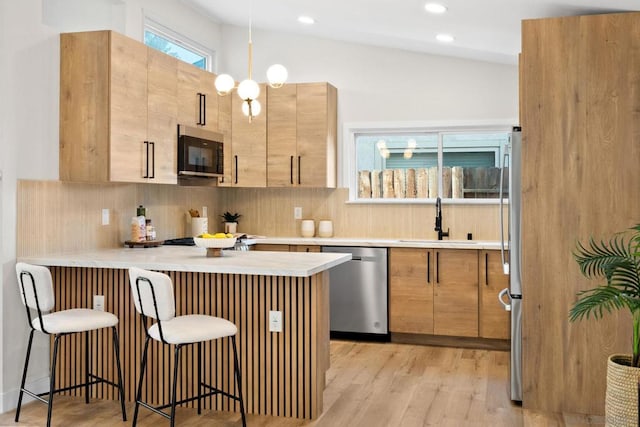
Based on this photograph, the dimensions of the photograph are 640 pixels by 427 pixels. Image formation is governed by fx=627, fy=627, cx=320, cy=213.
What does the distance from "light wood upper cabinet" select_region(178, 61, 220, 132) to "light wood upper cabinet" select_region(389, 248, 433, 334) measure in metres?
1.93

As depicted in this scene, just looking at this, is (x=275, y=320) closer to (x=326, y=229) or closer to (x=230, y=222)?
(x=326, y=229)

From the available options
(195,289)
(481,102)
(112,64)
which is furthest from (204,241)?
(481,102)

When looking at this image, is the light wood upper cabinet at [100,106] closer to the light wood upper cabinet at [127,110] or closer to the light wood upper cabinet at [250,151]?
the light wood upper cabinet at [127,110]

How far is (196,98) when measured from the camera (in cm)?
505

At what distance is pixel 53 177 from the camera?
401 cm

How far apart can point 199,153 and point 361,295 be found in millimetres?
1852

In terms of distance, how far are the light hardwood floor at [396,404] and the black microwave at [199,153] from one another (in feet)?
5.98

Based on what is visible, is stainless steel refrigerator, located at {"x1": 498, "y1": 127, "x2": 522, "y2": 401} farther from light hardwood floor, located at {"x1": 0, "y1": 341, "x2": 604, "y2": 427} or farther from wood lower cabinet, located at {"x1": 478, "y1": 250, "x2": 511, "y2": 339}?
wood lower cabinet, located at {"x1": 478, "y1": 250, "x2": 511, "y2": 339}

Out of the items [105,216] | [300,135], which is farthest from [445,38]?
[105,216]

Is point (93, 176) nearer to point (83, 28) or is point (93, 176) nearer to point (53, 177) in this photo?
point (53, 177)

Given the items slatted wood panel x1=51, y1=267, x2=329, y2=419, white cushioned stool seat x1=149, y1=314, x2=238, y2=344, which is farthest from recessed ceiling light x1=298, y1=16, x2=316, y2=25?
white cushioned stool seat x1=149, y1=314, x2=238, y2=344

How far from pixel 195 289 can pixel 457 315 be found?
250 cm

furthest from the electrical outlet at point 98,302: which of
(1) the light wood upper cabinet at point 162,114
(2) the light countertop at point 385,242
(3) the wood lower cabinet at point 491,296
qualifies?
(3) the wood lower cabinet at point 491,296

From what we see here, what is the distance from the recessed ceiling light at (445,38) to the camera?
4977 mm
